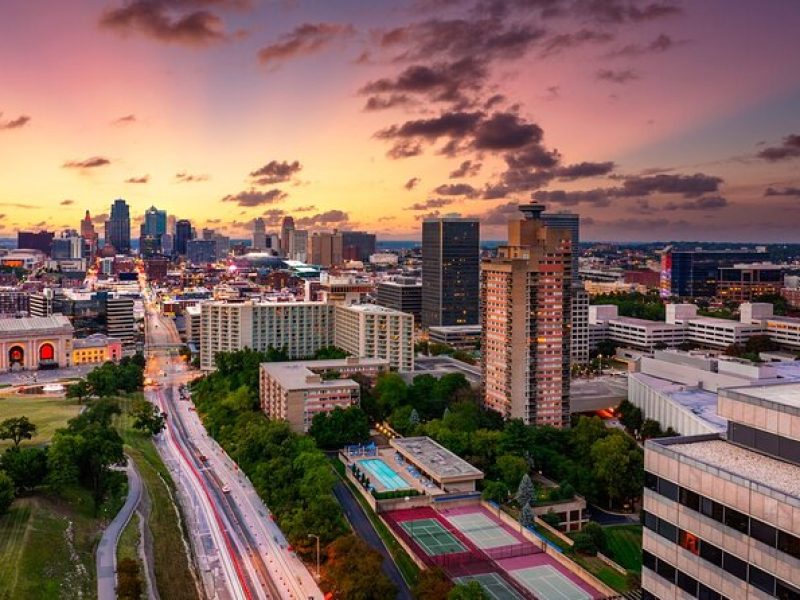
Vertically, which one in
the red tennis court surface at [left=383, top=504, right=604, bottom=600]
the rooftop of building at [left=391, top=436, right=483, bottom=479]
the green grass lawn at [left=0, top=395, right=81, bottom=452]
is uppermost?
the rooftop of building at [left=391, top=436, right=483, bottom=479]

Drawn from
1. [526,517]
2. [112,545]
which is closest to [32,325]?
[112,545]

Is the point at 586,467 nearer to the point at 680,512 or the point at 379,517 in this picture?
the point at 379,517

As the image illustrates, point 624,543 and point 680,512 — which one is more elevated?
point 680,512

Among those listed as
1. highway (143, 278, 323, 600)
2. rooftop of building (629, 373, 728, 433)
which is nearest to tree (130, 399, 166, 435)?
highway (143, 278, 323, 600)

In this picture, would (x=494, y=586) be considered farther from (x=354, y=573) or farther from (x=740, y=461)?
(x=740, y=461)

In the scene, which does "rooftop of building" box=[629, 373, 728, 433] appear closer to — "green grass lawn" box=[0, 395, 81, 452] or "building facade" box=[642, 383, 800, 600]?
"building facade" box=[642, 383, 800, 600]

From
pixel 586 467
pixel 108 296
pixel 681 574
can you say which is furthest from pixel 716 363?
pixel 108 296

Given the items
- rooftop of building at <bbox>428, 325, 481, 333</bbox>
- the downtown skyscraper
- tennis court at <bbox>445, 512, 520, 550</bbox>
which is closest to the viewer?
tennis court at <bbox>445, 512, 520, 550</bbox>
